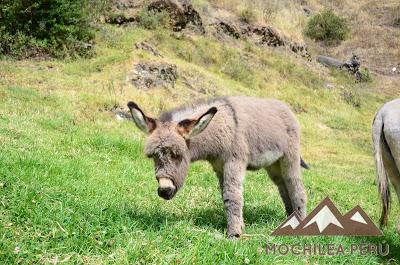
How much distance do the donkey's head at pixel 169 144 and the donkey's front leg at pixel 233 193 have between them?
1.68 feet

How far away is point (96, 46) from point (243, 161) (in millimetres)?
13339

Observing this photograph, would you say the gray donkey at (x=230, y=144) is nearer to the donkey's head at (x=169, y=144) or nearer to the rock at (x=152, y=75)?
the donkey's head at (x=169, y=144)

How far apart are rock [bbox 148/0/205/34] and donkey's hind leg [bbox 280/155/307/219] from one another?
54.7 ft

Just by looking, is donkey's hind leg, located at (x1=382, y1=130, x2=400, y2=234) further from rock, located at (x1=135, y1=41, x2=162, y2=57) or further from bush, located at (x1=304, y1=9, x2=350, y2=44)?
bush, located at (x1=304, y1=9, x2=350, y2=44)

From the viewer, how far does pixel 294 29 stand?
29.7 meters

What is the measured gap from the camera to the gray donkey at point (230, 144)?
14.9ft

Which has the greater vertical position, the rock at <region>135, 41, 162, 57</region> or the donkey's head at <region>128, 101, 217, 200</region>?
the donkey's head at <region>128, 101, 217, 200</region>

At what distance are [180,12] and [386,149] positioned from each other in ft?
57.0

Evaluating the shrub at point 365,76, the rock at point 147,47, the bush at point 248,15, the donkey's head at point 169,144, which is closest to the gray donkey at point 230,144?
the donkey's head at point 169,144

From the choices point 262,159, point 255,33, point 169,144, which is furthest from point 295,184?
point 255,33

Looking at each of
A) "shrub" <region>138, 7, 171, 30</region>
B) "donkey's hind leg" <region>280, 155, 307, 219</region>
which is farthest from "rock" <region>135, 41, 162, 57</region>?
"donkey's hind leg" <region>280, 155, 307, 219</region>

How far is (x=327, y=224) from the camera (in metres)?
5.48

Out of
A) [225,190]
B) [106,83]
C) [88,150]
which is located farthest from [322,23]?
[225,190]

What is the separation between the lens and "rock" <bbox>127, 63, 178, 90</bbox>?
14688 millimetres
